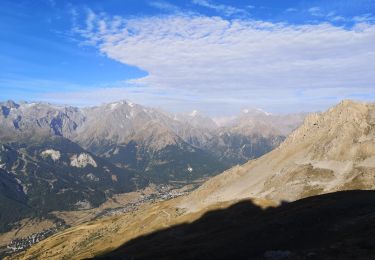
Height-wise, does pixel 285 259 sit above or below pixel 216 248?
above

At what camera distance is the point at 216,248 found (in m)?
128

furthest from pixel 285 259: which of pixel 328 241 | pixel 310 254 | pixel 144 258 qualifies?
pixel 144 258

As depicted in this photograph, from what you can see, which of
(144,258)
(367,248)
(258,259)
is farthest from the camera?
(144,258)

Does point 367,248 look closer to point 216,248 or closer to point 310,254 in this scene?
point 310,254

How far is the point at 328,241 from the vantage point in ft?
306

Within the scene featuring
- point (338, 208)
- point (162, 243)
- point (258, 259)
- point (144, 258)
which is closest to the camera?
point (258, 259)

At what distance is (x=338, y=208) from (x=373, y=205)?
33.6 ft

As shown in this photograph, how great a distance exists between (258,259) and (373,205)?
170 feet

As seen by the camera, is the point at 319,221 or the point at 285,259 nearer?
the point at 285,259

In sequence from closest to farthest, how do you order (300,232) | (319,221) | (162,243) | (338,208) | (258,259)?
(258,259), (300,232), (319,221), (338,208), (162,243)

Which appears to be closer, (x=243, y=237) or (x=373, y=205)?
(x=373, y=205)

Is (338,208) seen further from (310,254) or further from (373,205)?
(310,254)

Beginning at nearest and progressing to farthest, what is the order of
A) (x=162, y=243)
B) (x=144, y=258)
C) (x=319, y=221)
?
(x=319, y=221) → (x=144, y=258) → (x=162, y=243)

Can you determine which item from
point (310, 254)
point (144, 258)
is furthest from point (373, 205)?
point (144, 258)
